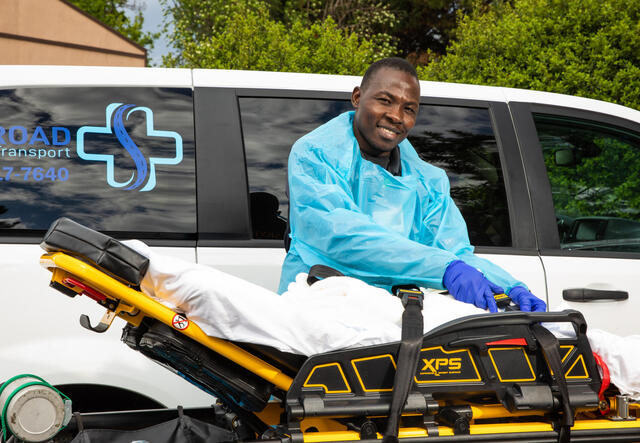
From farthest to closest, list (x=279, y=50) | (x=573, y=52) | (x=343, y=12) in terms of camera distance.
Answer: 1. (x=343, y=12)
2. (x=279, y=50)
3. (x=573, y=52)

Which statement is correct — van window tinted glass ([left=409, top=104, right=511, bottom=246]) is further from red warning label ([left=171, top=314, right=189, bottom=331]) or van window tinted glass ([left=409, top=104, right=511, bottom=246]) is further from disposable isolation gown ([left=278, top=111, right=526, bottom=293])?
red warning label ([left=171, top=314, right=189, bottom=331])

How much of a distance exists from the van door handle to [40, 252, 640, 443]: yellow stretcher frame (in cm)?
85

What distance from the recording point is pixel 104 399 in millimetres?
2666

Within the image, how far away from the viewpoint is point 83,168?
262 centimetres

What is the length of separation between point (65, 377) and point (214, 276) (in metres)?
0.98

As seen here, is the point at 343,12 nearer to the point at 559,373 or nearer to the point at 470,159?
the point at 470,159

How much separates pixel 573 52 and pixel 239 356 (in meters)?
7.63

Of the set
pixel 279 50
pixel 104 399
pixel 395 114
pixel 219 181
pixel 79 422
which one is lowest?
pixel 104 399

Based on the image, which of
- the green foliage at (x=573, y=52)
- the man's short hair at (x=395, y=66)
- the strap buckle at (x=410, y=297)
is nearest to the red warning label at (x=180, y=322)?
the strap buckle at (x=410, y=297)

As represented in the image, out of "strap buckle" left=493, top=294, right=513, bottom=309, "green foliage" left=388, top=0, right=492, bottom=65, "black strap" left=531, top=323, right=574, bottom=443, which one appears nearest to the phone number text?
"strap buckle" left=493, top=294, right=513, bottom=309

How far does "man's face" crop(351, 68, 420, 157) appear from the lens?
2.52 m

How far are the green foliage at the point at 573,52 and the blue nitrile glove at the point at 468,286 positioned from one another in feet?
21.3

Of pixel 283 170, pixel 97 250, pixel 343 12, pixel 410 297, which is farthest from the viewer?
pixel 343 12

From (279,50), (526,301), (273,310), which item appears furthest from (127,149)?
(279,50)
